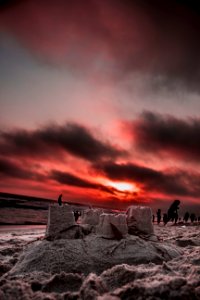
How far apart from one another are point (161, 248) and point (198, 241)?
2564mm

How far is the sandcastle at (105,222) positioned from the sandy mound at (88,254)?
166 millimetres

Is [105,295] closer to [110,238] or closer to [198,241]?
[110,238]

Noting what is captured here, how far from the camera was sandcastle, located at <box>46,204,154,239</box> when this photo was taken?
4938 mm

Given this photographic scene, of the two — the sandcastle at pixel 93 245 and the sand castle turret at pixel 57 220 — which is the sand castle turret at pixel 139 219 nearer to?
the sandcastle at pixel 93 245

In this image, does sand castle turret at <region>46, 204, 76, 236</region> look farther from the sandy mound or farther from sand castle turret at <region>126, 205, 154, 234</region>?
sand castle turret at <region>126, 205, 154, 234</region>

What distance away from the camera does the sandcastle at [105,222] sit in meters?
4.94

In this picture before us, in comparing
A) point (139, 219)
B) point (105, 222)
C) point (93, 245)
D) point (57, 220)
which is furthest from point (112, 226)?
point (57, 220)

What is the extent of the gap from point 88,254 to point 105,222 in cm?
69

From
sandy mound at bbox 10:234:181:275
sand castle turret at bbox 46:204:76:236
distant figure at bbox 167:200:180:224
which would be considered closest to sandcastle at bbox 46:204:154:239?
sand castle turret at bbox 46:204:76:236

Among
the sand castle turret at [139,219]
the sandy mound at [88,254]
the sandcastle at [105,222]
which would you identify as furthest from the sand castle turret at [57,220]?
the sand castle turret at [139,219]

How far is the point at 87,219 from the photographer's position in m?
5.61

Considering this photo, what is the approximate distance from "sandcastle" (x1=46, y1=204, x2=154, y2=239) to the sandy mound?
0.17 m

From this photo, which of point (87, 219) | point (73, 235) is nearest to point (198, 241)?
point (87, 219)

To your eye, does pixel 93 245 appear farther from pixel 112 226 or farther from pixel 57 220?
pixel 57 220
